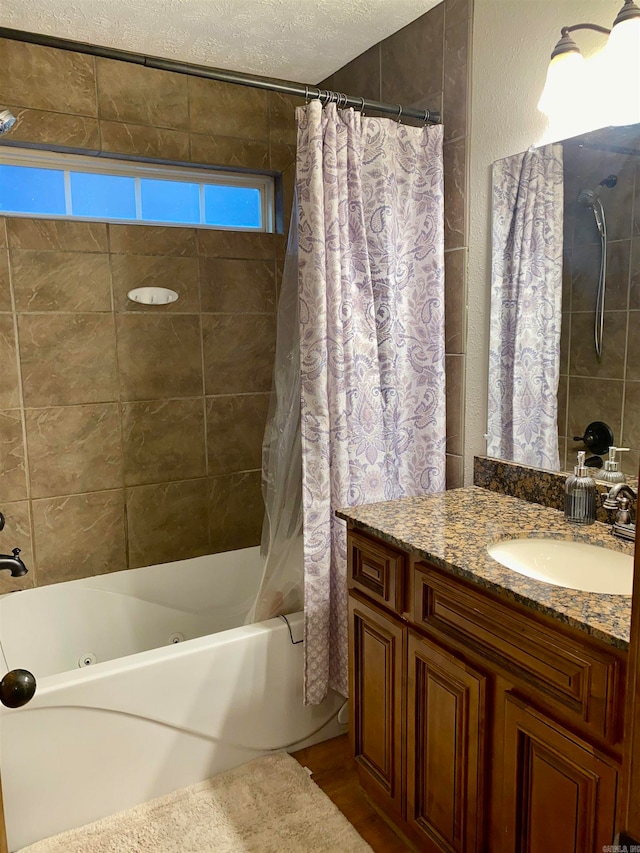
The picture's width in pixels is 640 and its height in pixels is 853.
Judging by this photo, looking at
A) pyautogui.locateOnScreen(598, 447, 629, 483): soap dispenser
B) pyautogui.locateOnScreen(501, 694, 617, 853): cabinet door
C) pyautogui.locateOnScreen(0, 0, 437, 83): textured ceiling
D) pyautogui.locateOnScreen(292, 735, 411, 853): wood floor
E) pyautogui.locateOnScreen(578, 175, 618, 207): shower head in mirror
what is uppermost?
pyautogui.locateOnScreen(0, 0, 437, 83): textured ceiling

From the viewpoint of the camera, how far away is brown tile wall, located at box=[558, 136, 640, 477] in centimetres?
164

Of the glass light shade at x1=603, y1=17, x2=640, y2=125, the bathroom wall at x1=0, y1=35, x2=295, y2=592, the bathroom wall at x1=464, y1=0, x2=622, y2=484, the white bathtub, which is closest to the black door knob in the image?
the white bathtub

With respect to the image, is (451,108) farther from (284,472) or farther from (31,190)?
(31,190)

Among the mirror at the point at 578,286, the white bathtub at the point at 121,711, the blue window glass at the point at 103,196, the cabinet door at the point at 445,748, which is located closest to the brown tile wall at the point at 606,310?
the mirror at the point at 578,286

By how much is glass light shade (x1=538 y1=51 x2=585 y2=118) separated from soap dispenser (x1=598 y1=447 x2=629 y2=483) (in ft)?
3.14

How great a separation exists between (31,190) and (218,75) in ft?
3.69

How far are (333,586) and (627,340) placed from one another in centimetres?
117

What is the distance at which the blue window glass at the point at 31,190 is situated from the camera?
97.3 inches

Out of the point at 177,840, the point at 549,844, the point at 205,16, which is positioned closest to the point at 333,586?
the point at 177,840

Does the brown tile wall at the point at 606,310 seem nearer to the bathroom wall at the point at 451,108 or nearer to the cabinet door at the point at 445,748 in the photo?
the bathroom wall at the point at 451,108

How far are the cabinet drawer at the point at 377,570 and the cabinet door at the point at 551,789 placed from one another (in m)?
0.41

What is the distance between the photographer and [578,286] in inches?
70.0

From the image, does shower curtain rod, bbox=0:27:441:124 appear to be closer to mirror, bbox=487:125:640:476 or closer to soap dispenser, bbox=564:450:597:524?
mirror, bbox=487:125:640:476

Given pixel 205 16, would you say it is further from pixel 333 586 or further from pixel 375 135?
pixel 333 586
